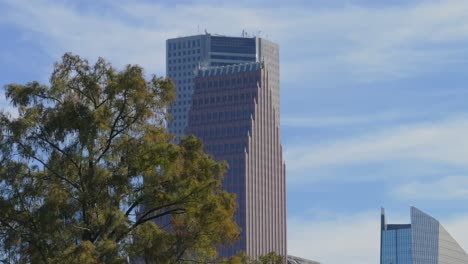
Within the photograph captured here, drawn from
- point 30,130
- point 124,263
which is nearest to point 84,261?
point 124,263

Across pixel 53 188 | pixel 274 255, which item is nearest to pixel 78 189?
pixel 53 188

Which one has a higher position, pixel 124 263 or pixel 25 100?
Answer: pixel 25 100

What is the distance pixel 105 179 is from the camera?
56.4 meters

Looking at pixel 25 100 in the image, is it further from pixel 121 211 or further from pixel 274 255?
pixel 274 255

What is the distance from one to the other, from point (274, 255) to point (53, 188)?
30.7ft

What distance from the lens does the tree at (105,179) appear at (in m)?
56.3

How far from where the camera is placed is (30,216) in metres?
56.7

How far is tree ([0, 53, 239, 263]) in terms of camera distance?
185 ft

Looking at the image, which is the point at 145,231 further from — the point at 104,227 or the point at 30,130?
the point at 30,130

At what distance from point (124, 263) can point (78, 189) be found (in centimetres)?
372

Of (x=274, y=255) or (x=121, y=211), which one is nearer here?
(x=121, y=211)

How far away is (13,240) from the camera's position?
184ft

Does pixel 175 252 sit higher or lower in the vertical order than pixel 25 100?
lower

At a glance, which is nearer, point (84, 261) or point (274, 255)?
point (84, 261)
